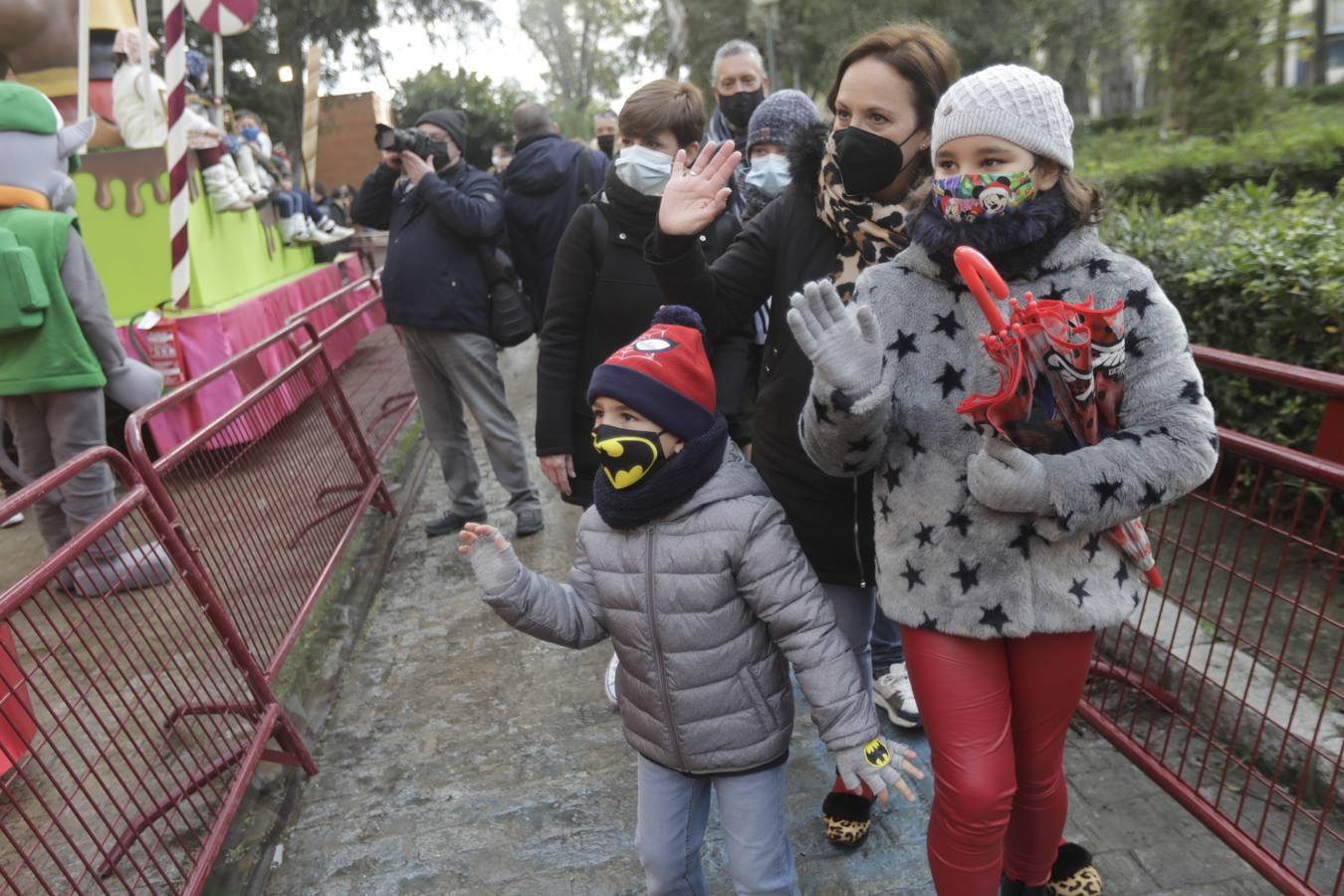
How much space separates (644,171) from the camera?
9.34ft

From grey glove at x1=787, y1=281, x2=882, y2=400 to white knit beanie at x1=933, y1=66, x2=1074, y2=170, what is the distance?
0.41m

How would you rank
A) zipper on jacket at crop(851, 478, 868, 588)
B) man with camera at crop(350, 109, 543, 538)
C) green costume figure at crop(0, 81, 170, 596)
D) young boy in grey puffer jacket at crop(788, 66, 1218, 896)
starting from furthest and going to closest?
man with camera at crop(350, 109, 543, 538) → green costume figure at crop(0, 81, 170, 596) → zipper on jacket at crop(851, 478, 868, 588) → young boy in grey puffer jacket at crop(788, 66, 1218, 896)

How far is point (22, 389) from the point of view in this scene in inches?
160

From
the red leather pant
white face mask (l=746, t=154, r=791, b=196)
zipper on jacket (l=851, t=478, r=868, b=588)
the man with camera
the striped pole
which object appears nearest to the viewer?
the red leather pant

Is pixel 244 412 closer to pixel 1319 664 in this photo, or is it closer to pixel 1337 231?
Answer: pixel 1319 664

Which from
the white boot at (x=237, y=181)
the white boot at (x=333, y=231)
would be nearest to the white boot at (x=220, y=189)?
the white boot at (x=237, y=181)

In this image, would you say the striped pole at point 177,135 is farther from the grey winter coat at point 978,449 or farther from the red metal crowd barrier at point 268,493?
the grey winter coat at point 978,449

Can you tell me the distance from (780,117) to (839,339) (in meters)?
1.82

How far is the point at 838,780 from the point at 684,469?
4.02 feet

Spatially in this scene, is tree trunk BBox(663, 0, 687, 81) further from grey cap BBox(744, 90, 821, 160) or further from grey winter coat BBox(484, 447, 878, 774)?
grey winter coat BBox(484, 447, 878, 774)

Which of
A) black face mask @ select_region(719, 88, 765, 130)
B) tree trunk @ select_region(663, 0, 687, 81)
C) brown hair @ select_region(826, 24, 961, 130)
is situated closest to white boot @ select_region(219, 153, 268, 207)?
black face mask @ select_region(719, 88, 765, 130)

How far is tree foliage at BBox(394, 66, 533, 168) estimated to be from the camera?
66.2 ft

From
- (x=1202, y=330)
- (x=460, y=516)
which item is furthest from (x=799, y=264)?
(x=460, y=516)

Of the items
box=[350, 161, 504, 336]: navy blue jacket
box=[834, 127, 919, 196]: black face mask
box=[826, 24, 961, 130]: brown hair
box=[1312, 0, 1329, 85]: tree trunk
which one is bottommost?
box=[350, 161, 504, 336]: navy blue jacket
